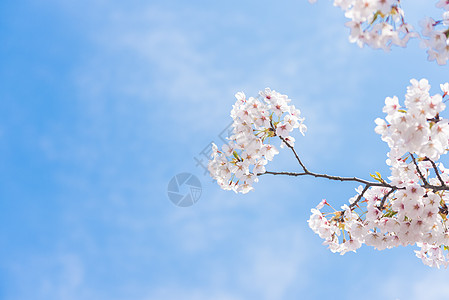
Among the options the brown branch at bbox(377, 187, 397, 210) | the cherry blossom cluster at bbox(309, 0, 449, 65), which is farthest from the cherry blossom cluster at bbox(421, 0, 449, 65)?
the brown branch at bbox(377, 187, 397, 210)

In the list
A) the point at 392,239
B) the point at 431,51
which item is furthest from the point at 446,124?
the point at 392,239

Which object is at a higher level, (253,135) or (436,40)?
(253,135)

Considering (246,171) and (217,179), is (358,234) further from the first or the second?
(217,179)

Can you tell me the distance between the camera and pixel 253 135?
4398 millimetres

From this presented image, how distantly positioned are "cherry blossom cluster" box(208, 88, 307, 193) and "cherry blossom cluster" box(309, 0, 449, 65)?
5.19ft

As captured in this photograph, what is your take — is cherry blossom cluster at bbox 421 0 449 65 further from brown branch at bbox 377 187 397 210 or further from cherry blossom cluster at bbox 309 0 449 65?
brown branch at bbox 377 187 397 210

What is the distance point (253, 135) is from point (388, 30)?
191cm

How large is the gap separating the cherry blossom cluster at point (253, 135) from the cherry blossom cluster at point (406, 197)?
83cm

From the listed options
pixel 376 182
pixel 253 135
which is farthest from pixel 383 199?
pixel 253 135

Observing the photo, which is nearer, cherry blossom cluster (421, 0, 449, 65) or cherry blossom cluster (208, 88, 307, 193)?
cherry blossom cluster (421, 0, 449, 65)

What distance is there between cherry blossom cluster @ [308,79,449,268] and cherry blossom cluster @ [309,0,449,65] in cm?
46

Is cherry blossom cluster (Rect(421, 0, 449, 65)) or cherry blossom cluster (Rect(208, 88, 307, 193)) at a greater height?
cherry blossom cluster (Rect(208, 88, 307, 193))

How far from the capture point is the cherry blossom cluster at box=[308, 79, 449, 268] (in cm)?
326

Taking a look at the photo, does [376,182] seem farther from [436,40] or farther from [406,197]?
[436,40]
